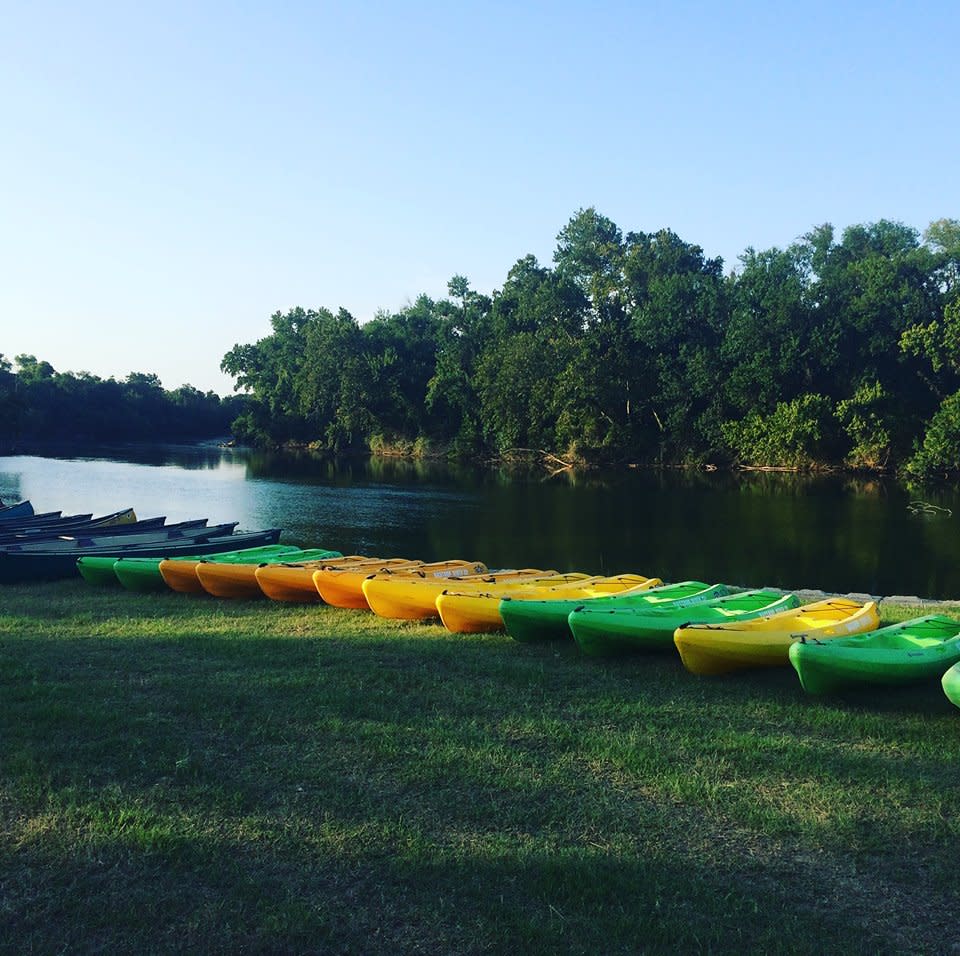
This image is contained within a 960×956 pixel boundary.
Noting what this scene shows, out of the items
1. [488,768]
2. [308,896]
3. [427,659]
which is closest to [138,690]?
[427,659]

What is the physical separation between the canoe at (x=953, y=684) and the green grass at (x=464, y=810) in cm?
22

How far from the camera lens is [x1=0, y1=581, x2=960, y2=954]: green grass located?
3170mm

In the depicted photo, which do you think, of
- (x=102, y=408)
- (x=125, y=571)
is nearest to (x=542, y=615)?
(x=125, y=571)

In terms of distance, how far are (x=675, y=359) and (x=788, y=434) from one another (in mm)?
7978

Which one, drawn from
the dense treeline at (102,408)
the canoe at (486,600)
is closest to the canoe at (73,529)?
the canoe at (486,600)

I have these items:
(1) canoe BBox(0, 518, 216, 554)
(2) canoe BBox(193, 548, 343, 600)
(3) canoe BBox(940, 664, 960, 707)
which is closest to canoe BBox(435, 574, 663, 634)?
(2) canoe BBox(193, 548, 343, 600)

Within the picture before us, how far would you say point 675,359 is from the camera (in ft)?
146

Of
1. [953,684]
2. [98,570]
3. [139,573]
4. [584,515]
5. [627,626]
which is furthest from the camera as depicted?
[584,515]

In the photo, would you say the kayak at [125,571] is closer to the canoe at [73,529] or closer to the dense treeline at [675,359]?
the canoe at [73,529]

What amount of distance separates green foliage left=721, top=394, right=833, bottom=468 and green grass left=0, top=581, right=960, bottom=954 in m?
34.7

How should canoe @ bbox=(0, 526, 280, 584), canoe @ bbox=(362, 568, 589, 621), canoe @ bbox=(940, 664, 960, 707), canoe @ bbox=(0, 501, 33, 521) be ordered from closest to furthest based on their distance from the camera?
canoe @ bbox=(940, 664, 960, 707), canoe @ bbox=(362, 568, 589, 621), canoe @ bbox=(0, 526, 280, 584), canoe @ bbox=(0, 501, 33, 521)

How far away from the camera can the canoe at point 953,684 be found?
536cm

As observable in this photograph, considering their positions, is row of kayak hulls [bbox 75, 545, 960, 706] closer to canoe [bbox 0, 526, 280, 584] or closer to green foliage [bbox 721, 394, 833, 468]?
canoe [bbox 0, 526, 280, 584]

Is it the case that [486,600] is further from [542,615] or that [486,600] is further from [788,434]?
[788,434]
